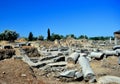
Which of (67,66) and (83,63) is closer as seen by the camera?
(83,63)

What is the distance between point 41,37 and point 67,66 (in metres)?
65.9

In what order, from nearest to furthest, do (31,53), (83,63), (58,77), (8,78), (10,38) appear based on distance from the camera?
(8,78), (58,77), (83,63), (31,53), (10,38)

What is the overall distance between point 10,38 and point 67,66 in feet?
180

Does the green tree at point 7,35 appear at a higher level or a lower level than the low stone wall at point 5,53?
higher

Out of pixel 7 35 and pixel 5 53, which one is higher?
pixel 7 35

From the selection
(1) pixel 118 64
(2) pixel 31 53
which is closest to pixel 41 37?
(2) pixel 31 53

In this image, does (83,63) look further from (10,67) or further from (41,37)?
(41,37)

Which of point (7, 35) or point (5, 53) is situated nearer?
point (5, 53)

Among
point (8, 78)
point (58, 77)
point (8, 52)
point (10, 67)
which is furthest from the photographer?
point (8, 52)

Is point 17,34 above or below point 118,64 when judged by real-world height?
above

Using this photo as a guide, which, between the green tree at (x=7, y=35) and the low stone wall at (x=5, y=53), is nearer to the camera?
the low stone wall at (x=5, y=53)

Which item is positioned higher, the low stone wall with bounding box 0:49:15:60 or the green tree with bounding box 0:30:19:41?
the green tree with bounding box 0:30:19:41

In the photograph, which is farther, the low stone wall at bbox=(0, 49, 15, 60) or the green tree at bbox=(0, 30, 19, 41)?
the green tree at bbox=(0, 30, 19, 41)

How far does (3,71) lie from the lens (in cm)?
870
